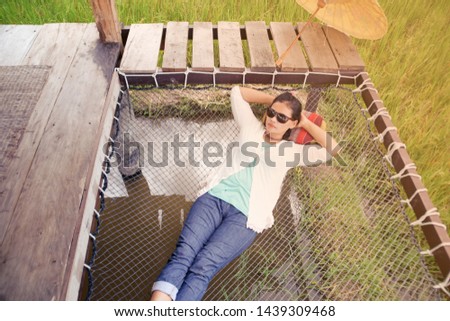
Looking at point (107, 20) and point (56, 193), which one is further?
point (107, 20)

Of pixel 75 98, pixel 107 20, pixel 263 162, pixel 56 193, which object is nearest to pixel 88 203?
pixel 56 193

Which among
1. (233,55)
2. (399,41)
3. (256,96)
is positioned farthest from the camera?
(399,41)

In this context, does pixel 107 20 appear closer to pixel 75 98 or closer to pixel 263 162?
pixel 75 98

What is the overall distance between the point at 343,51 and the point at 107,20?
2.03 metres

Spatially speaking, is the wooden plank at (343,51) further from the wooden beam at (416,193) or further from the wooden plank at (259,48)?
the wooden plank at (259,48)

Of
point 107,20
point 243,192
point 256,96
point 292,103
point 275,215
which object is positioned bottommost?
point 275,215

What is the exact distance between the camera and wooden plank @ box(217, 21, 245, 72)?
2.78m

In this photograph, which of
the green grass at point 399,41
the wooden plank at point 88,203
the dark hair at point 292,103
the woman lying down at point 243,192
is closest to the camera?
the wooden plank at point 88,203

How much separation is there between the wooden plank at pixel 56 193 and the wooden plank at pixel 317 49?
1661 mm

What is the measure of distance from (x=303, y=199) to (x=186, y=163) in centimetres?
118

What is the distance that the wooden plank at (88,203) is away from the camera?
182cm

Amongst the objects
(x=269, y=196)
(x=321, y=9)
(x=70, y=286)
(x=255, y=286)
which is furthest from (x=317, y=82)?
(x=70, y=286)

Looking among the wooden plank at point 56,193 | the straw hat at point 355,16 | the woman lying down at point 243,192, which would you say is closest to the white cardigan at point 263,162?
the woman lying down at point 243,192

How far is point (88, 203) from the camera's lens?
206 cm
